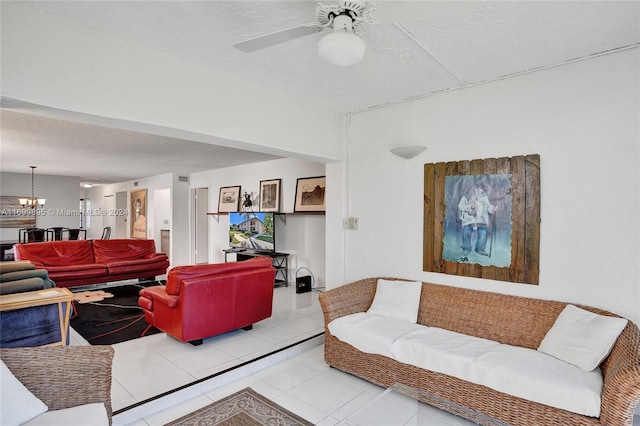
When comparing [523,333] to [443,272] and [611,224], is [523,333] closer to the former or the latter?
[443,272]

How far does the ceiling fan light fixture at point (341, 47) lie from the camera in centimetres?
156

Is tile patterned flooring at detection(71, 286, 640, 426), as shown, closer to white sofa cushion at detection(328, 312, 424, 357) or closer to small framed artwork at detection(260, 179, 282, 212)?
white sofa cushion at detection(328, 312, 424, 357)

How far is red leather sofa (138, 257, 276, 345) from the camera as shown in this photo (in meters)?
3.42

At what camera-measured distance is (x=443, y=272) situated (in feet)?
10.6

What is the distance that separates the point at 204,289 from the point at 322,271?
9.42ft

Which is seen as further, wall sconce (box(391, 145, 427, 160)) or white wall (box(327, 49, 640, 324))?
wall sconce (box(391, 145, 427, 160))

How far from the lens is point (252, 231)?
22.5 ft

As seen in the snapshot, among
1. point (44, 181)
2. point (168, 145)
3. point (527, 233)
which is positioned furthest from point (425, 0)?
point (44, 181)

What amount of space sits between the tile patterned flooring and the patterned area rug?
3.0 inches

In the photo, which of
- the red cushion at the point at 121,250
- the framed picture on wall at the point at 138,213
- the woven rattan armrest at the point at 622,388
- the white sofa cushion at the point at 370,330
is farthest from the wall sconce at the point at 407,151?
the framed picture on wall at the point at 138,213

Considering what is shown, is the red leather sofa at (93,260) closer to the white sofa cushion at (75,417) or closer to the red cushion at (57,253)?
the red cushion at (57,253)

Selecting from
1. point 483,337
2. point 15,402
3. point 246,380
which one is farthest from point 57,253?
point 483,337

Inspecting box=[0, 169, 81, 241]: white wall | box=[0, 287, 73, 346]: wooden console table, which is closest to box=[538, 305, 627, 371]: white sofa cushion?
box=[0, 287, 73, 346]: wooden console table

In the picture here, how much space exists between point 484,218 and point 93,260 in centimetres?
677
